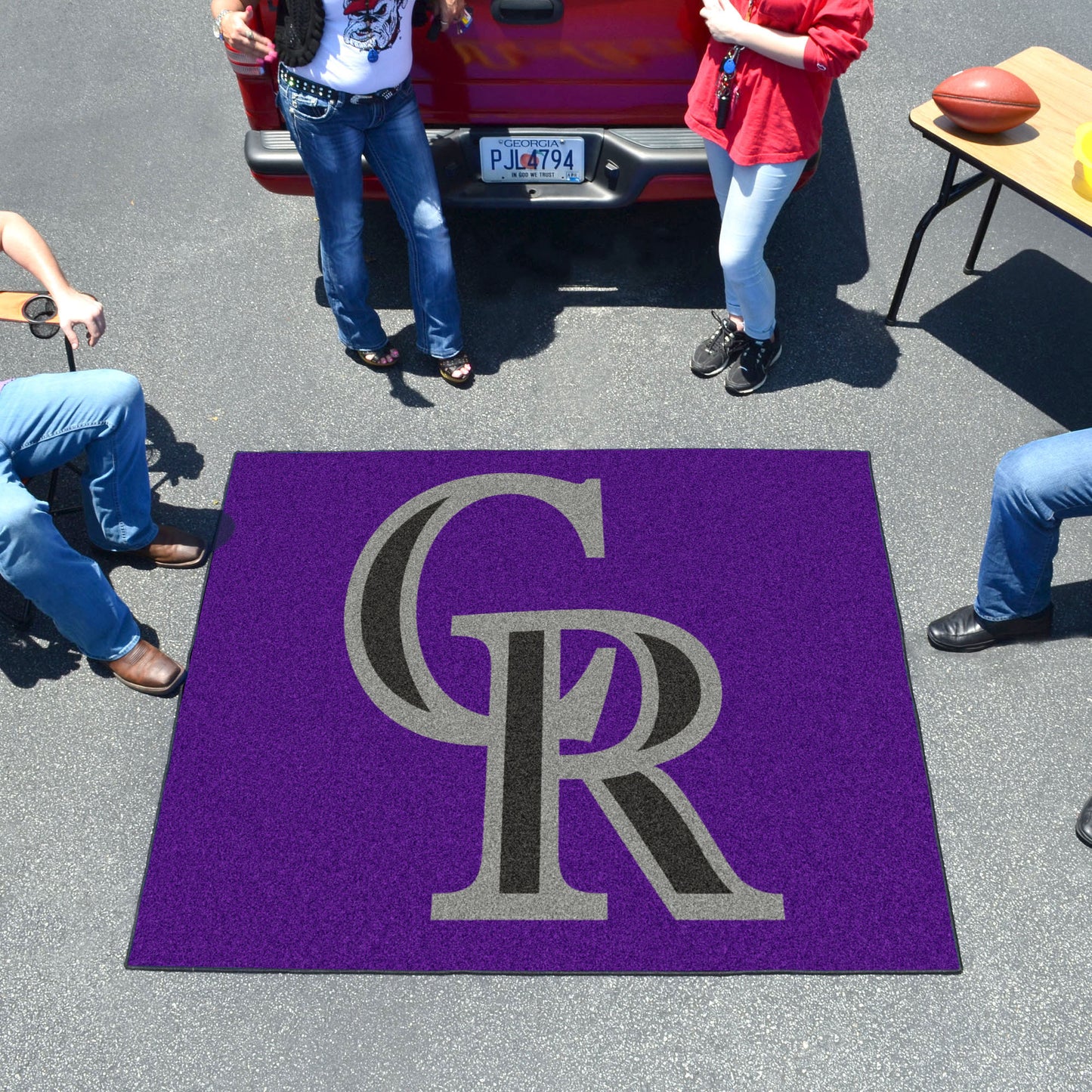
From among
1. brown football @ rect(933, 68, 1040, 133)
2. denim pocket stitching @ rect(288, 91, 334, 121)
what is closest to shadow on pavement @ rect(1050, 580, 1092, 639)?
brown football @ rect(933, 68, 1040, 133)

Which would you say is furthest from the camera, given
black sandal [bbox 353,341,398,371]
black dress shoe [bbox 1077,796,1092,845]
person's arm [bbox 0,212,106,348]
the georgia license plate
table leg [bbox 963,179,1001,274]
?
table leg [bbox 963,179,1001,274]

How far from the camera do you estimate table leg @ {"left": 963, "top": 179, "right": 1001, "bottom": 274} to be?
13.1 ft

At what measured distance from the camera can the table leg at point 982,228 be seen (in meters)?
4.00

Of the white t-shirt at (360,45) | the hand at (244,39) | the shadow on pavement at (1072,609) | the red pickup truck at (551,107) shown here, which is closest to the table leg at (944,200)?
the red pickup truck at (551,107)

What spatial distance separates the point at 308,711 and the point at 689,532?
1.31 m

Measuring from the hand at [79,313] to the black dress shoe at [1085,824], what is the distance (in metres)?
2.96

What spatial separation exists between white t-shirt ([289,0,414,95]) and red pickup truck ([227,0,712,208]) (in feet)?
1.03

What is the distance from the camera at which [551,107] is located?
3.58 meters

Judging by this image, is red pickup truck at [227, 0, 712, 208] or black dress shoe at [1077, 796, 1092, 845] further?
red pickup truck at [227, 0, 712, 208]

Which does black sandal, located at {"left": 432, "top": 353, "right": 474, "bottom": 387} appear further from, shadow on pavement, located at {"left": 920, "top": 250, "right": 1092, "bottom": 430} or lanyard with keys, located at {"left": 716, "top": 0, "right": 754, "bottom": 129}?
shadow on pavement, located at {"left": 920, "top": 250, "right": 1092, "bottom": 430}

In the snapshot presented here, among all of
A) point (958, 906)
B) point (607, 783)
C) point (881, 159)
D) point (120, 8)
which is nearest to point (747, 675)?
point (607, 783)

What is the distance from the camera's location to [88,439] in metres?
3.09

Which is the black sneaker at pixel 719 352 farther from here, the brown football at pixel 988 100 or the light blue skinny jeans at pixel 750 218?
the brown football at pixel 988 100

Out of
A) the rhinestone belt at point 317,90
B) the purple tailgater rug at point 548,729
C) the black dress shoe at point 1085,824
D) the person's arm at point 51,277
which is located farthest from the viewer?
the rhinestone belt at point 317,90
